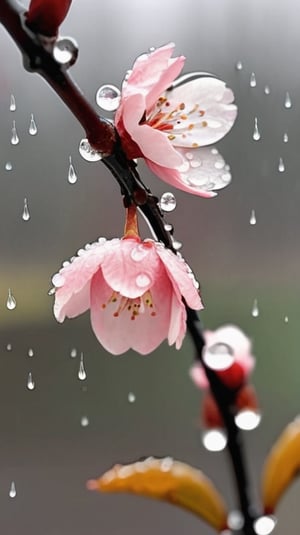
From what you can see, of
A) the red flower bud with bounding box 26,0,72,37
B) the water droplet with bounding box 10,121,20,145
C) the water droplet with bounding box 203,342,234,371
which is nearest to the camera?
the red flower bud with bounding box 26,0,72,37

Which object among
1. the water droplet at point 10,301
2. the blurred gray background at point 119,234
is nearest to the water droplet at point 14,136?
the blurred gray background at point 119,234

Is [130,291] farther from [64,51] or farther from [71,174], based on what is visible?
[71,174]

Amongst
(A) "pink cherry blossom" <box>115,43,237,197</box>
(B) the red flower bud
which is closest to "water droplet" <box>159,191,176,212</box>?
(A) "pink cherry blossom" <box>115,43,237,197</box>

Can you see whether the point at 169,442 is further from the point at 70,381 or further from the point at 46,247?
the point at 46,247

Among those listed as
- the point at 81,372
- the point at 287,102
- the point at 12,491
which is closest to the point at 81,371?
the point at 81,372

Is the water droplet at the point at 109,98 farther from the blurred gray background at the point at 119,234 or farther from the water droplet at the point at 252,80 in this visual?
the water droplet at the point at 252,80

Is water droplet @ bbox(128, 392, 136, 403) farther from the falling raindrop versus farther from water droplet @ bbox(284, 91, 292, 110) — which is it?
water droplet @ bbox(284, 91, 292, 110)

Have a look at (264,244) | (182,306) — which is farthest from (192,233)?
(182,306)
